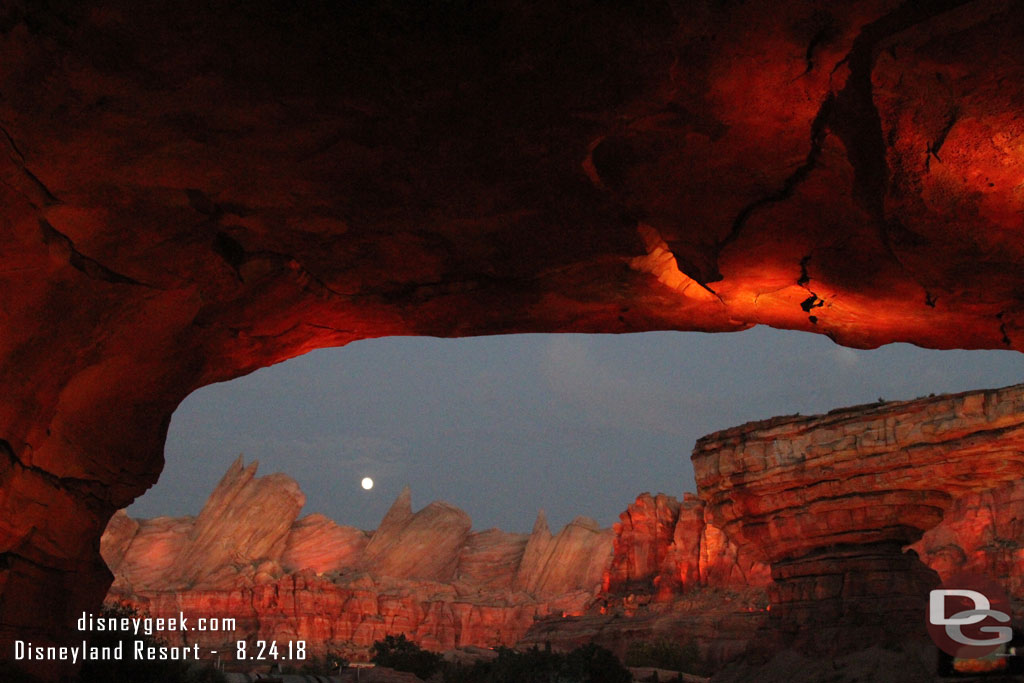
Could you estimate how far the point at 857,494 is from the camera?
1903 cm

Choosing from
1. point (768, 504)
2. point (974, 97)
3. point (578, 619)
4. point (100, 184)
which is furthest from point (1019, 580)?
point (100, 184)

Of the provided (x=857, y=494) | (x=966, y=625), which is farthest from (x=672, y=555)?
(x=966, y=625)

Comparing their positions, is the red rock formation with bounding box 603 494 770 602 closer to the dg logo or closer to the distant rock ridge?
the distant rock ridge

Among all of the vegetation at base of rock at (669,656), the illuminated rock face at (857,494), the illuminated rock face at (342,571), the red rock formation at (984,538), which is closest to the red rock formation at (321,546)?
the illuminated rock face at (342,571)

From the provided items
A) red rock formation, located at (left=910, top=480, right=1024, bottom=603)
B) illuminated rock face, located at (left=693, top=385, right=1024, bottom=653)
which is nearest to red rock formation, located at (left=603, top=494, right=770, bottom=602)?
red rock formation, located at (left=910, top=480, right=1024, bottom=603)

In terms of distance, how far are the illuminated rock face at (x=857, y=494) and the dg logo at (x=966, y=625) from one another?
0.40 meters

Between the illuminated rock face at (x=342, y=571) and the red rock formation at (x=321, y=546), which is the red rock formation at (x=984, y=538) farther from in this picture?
the red rock formation at (x=321, y=546)

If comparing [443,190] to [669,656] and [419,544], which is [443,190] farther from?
[419,544]

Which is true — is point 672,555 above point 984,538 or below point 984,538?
below

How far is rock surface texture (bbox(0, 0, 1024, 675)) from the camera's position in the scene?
365 cm

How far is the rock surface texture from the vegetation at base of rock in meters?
22.2

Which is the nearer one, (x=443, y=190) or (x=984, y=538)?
(x=443, y=190)

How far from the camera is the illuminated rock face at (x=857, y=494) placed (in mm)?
17703

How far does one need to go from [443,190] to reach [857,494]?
56.3 ft
